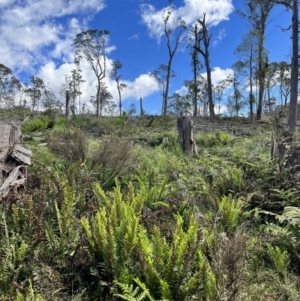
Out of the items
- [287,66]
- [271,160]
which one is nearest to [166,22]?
[287,66]

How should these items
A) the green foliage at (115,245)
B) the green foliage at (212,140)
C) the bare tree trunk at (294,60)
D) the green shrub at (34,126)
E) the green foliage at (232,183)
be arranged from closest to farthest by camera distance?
the green foliage at (115,245) < the green foliage at (232,183) < the green foliage at (212,140) < the bare tree trunk at (294,60) < the green shrub at (34,126)

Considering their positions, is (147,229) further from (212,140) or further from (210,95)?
(210,95)

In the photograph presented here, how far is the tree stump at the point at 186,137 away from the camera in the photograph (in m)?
8.23

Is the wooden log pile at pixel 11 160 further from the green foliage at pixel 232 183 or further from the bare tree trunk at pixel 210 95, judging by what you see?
the bare tree trunk at pixel 210 95

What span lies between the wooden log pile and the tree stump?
14.5 ft

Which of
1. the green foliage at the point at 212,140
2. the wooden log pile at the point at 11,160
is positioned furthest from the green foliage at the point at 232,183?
the green foliage at the point at 212,140

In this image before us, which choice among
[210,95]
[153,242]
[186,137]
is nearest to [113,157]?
[186,137]

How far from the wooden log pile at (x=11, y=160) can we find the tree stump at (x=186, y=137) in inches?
174

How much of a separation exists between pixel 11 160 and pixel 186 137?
490cm

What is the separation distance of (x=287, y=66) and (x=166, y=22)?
43.3 feet

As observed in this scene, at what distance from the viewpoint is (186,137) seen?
830 centimetres

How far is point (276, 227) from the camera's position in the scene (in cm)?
351

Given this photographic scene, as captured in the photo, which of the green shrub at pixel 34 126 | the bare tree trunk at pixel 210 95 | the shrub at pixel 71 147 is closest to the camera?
the shrub at pixel 71 147

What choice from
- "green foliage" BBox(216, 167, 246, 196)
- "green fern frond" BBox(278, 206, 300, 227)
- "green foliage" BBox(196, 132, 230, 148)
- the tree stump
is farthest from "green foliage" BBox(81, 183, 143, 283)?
"green foliage" BBox(196, 132, 230, 148)
